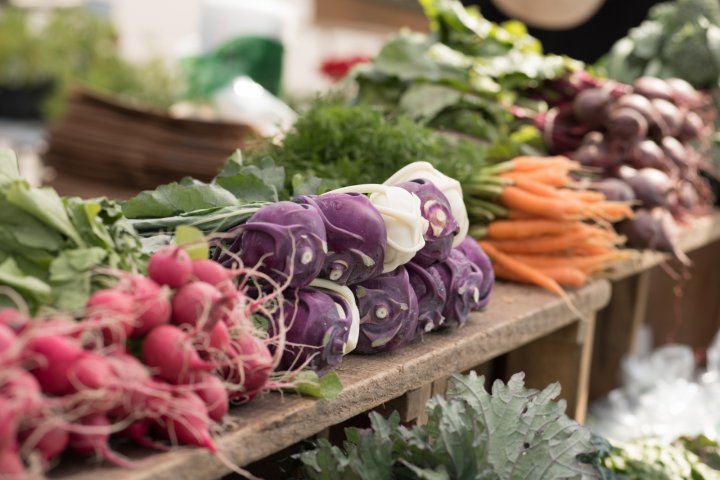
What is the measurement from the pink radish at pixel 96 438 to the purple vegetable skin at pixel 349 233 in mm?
497

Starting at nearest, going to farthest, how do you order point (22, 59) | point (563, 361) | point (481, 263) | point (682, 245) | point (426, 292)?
point (426, 292), point (481, 263), point (563, 361), point (682, 245), point (22, 59)

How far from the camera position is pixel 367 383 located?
1.42m

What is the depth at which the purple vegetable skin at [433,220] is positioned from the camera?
1.59 metres

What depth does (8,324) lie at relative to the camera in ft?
3.31

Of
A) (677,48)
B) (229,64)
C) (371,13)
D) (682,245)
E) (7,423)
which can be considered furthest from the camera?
(371,13)

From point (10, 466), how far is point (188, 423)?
232 millimetres

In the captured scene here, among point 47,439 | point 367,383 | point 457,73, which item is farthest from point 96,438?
point 457,73

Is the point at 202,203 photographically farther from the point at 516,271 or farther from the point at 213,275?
the point at 516,271

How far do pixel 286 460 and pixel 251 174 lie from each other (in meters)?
0.51

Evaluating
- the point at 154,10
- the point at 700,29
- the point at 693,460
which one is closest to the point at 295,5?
the point at 154,10

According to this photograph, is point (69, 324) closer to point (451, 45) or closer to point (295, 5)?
point (451, 45)

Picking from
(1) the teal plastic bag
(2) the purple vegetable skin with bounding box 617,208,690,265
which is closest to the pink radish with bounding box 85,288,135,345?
(2) the purple vegetable skin with bounding box 617,208,690,265

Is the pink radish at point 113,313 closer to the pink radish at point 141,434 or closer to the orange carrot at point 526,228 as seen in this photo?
the pink radish at point 141,434

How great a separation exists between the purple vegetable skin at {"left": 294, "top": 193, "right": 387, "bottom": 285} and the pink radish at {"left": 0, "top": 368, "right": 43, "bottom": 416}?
22.7 inches
